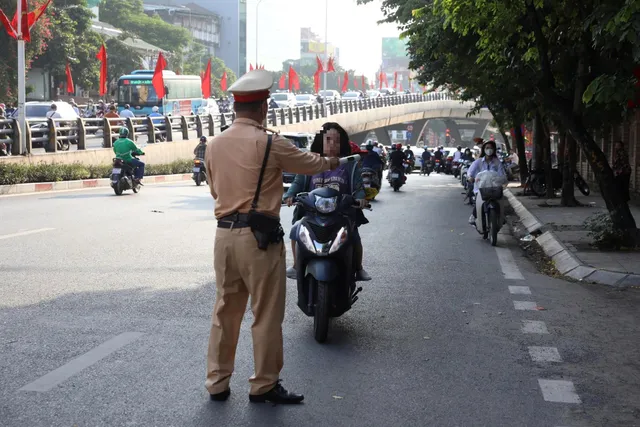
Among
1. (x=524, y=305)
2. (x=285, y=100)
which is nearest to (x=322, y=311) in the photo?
(x=524, y=305)

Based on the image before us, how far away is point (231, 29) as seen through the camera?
5817 inches

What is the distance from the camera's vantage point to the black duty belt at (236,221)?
18.0ft

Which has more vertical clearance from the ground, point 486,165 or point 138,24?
point 138,24

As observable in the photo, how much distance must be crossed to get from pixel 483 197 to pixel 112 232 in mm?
5504

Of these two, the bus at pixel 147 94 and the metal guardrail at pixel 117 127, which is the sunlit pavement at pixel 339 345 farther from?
the bus at pixel 147 94

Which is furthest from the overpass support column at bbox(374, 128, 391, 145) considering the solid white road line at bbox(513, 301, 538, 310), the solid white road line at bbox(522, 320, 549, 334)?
the solid white road line at bbox(522, 320, 549, 334)

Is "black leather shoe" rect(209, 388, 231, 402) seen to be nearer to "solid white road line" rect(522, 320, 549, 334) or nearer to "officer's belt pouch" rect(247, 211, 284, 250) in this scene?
"officer's belt pouch" rect(247, 211, 284, 250)

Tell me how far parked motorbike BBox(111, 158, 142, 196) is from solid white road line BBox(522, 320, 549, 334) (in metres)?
16.2

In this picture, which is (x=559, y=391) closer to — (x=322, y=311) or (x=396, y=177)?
(x=322, y=311)

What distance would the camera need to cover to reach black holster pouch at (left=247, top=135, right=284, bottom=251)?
5.46 meters

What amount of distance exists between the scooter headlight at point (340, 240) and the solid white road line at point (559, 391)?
182 cm

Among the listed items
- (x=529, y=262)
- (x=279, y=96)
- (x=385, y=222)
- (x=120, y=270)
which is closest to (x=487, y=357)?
(x=120, y=270)

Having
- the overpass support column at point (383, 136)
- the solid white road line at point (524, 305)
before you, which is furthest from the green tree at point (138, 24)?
the solid white road line at point (524, 305)

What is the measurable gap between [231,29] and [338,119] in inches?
3225
